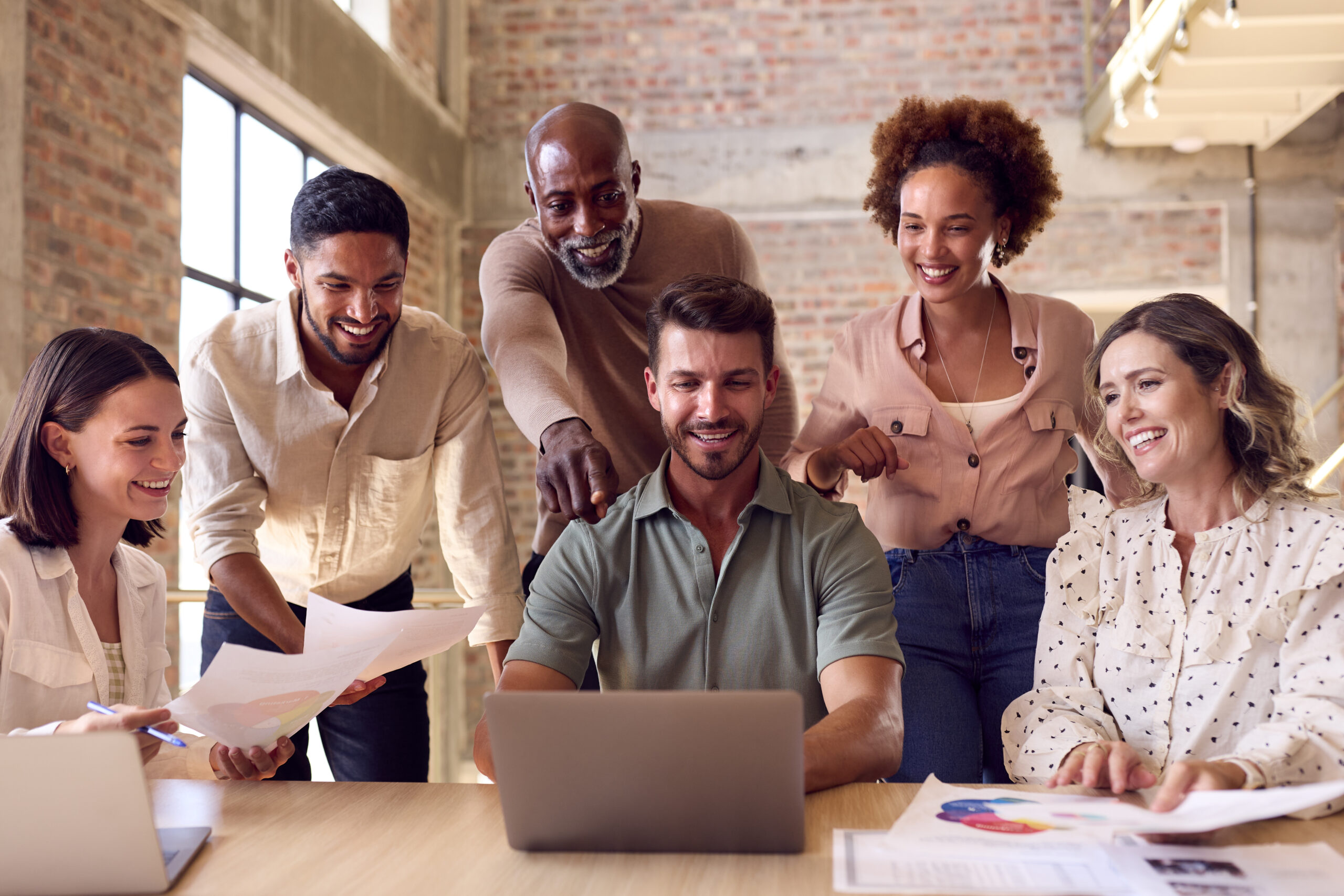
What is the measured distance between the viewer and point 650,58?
632cm

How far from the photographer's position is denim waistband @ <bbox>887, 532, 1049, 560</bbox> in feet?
6.42

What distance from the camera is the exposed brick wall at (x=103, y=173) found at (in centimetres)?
331

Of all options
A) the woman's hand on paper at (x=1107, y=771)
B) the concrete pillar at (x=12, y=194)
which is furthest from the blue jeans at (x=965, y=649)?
the concrete pillar at (x=12, y=194)

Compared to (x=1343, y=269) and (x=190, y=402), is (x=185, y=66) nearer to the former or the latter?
(x=190, y=402)

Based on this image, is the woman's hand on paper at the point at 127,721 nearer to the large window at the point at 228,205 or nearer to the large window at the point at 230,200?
the large window at the point at 228,205

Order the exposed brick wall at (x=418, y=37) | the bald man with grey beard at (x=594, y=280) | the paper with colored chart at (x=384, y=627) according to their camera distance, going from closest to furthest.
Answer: the paper with colored chart at (x=384, y=627)
the bald man with grey beard at (x=594, y=280)
the exposed brick wall at (x=418, y=37)

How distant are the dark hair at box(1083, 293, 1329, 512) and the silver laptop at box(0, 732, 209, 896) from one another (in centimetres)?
143

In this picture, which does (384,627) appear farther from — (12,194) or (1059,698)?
(12,194)

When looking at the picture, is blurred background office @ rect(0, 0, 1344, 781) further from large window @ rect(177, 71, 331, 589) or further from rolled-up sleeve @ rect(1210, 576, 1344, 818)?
rolled-up sleeve @ rect(1210, 576, 1344, 818)

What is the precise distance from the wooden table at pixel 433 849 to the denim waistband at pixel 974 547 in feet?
2.24

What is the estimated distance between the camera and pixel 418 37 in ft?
20.1

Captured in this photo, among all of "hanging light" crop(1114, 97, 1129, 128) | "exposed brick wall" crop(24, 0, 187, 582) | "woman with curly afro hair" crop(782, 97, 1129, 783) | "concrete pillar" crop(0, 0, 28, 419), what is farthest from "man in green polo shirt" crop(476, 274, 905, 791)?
"hanging light" crop(1114, 97, 1129, 128)

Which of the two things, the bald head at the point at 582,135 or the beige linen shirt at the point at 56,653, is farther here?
the bald head at the point at 582,135

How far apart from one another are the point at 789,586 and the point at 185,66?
3.46m
